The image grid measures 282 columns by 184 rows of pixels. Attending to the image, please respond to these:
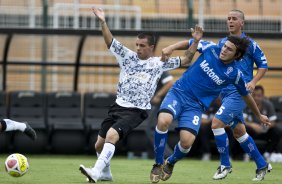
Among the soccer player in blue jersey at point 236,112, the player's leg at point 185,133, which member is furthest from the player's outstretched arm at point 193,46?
the soccer player in blue jersey at point 236,112

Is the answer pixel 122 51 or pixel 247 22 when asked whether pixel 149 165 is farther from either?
pixel 247 22

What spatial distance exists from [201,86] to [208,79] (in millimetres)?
124

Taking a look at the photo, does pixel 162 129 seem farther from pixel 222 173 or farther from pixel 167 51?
pixel 222 173

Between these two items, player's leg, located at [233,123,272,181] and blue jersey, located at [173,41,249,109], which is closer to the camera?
blue jersey, located at [173,41,249,109]

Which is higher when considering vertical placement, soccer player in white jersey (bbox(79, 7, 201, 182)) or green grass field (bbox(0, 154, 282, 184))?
soccer player in white jersey (bbox(79, 7, 201, 182))

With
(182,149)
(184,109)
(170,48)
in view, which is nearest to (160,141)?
(182,149)

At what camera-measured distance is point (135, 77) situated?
995 cm

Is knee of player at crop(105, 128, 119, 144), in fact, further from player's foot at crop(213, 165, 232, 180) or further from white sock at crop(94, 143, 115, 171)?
player's foot at crop(213, 165, 232, 180)

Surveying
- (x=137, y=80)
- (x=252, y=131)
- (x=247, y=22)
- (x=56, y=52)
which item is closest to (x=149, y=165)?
(x=252, y=131)

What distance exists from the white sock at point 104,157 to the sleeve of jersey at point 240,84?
6.24 feet

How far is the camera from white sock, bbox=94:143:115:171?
9113mm

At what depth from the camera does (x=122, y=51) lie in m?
10.0

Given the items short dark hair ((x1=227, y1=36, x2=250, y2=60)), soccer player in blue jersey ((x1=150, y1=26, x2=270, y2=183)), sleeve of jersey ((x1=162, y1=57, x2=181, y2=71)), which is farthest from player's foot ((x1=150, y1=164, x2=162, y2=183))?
short dark hair ((x1=227, y1=36, x2=250, y2=60))

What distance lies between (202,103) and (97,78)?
9146 mm
